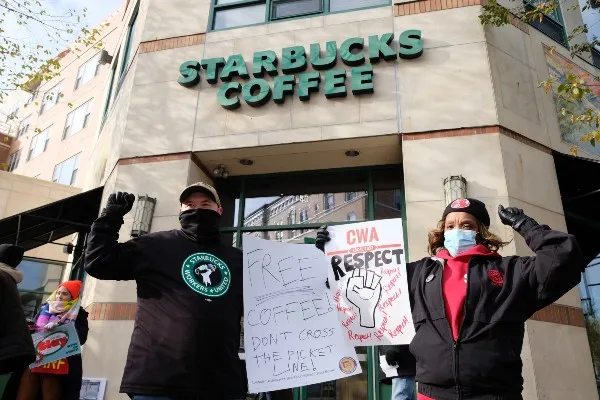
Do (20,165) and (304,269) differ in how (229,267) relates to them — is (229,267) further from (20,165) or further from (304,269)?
(20,165)

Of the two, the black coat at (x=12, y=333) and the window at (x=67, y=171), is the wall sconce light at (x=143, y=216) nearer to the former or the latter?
the black coat at (x=12, y=333)

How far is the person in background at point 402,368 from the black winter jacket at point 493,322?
3.87 feet

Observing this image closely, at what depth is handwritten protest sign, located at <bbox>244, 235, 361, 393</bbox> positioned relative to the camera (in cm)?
301

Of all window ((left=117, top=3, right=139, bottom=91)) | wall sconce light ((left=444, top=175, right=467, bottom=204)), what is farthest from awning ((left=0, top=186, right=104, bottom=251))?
wall sconce light ((left=444, top=175, right=467, bottom=204))

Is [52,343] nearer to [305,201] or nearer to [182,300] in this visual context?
[182,300]

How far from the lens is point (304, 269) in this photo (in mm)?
3453

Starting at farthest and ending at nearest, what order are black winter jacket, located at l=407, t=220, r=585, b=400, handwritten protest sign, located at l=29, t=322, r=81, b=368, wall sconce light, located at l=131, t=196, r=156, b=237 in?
wall sconce light, located at l=131, t=196, r=156, b=237, handwritten protest sign, located at l=29, t=322, r=81, b=368, black winter jacket, located at l=407, t=220, r=585, b=400

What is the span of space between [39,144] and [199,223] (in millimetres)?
26193

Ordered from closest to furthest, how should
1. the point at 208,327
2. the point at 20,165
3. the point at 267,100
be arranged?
the point at 208,327, the point at 267,100, the point at 20,165

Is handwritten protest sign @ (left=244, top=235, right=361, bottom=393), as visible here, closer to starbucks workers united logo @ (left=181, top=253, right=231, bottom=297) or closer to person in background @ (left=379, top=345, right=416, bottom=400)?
starbucks workers united logo @ (left=181, top=253, right=231, bottom=297)

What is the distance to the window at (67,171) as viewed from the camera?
822 inches

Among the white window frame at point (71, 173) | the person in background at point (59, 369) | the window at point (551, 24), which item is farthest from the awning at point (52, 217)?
the white window frame at point (71, 173)

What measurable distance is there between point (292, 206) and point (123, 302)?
3.05m

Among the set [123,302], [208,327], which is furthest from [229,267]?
[123,302]
